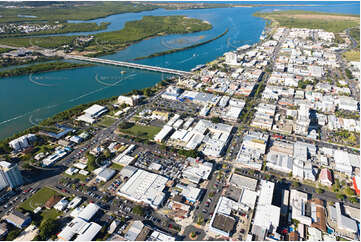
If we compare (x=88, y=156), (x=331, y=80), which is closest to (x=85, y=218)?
(x=88, y=156)

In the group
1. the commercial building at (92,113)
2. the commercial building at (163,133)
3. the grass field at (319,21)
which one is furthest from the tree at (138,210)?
the grass field at (319,21)

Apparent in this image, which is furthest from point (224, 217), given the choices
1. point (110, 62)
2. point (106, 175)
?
point (110, 62)

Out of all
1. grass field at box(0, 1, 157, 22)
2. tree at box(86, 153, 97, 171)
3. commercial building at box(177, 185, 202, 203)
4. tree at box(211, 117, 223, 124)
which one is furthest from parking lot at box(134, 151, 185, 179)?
grass field at box(0, 1, 157, 22)

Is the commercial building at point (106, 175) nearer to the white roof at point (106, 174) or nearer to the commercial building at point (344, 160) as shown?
the white roof at point (106, 174)

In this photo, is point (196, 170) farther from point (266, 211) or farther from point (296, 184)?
point (296, 184)

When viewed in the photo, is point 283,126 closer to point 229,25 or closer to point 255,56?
point 255,56

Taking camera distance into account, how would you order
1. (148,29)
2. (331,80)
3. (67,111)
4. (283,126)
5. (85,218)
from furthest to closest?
(148,29) → (331,80) → (67,111) → (283,126) → (85,218)

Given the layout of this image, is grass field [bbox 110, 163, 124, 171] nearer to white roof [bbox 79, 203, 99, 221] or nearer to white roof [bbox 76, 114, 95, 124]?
white roof [bbox 79, 203, 99, 221]
